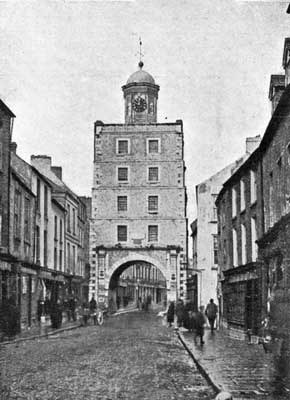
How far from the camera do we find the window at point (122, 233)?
168 feet

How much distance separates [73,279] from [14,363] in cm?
3140

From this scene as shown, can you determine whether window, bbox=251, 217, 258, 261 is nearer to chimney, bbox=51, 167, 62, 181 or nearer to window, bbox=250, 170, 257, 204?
window, bbox=250, 170, 257, 204

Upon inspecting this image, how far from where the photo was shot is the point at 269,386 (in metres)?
10.8

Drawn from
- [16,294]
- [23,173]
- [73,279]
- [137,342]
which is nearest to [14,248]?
[16,294]

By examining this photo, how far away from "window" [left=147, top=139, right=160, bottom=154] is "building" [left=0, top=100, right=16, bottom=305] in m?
26.5

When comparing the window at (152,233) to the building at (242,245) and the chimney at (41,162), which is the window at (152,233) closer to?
the chimney at (41,162)

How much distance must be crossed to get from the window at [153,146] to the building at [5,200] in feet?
87.0

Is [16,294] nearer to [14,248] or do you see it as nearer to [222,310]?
[14,248]

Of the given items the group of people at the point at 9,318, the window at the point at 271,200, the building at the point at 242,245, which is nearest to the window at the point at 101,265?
the building at the point at 242,245

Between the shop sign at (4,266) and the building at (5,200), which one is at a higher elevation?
the building at (5,200)

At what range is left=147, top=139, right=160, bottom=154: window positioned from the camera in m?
52.4

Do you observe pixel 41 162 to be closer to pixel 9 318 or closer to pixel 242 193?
pixel 242 193

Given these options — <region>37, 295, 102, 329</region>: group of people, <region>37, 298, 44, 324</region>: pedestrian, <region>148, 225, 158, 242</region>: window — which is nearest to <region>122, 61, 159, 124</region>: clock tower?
<region>148, 225, 158, 242</region>: window

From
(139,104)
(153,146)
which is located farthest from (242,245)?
(139,104)
